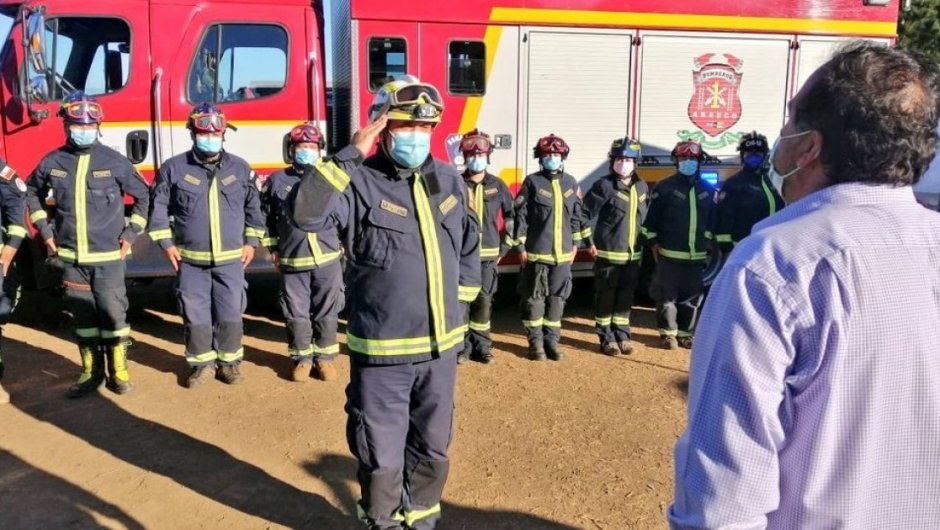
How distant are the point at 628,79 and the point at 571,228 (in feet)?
5.88

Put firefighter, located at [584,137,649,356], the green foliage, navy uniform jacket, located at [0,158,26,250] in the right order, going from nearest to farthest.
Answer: navy uniform jacket, located at [0,158,26,250] < firefighter, located at [584,137,649,356] < the green foliage

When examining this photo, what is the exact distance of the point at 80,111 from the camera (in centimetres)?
494

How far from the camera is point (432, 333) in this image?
3.10 meters

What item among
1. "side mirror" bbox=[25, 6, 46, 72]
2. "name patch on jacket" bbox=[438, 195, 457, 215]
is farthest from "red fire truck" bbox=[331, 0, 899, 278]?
"name patch on jacket" bbox=[438, 195, 457, 215]

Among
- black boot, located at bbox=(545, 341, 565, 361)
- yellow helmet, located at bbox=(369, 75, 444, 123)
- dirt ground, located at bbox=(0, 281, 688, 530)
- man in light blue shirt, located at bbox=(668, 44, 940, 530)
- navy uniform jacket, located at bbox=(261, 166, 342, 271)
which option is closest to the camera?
man in light blue shirt, located at bbox=(668, 44, 940, 530)

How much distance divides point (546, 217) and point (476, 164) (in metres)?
0.73

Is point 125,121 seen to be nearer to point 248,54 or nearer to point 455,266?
point 248,54

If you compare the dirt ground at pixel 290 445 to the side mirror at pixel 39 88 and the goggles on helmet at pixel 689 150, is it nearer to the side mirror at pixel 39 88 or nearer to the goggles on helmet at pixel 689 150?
the goggles on helmet at pixel 689 150

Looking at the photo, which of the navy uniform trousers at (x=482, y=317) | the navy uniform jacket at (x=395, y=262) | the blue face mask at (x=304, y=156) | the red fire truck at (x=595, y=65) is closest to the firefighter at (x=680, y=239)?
the red fire truck at (x=595, y=65)

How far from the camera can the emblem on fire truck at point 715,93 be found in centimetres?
704

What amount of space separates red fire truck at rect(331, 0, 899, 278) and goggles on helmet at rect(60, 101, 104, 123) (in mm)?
2119

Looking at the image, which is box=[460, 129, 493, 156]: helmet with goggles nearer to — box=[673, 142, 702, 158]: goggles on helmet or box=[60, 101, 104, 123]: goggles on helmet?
box=[673, 142, 702, 158]: goggles on helmet

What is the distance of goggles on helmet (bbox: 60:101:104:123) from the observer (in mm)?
4910


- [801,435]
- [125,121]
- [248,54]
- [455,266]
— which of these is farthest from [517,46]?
[801,435]
